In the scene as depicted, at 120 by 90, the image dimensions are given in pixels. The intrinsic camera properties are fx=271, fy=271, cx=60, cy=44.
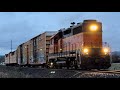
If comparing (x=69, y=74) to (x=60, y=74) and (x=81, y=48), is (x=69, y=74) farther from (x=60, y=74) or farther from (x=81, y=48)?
(x=81, y=48)

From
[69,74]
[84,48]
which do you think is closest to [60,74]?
[69,74]

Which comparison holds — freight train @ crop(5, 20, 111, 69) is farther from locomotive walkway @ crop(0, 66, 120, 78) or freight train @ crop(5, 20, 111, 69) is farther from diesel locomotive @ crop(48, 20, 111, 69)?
locomotive walkway @ crop(0, 66, 120, 78)

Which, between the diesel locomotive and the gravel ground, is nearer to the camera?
the gravel ground

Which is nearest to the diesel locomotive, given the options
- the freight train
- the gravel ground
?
the freight train

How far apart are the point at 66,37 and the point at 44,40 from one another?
25.7 feet

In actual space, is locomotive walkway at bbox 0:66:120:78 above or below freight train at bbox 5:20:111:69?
→ below

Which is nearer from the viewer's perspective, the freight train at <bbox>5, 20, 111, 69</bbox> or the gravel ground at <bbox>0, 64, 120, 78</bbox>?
the gravel ground at <bbox>0, 64, 120, 78</bbox>

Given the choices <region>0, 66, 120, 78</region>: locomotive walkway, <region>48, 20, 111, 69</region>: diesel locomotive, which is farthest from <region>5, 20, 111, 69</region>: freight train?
<region>0, 66, 120, 78</region>: locomotive walkway

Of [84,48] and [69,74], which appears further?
[84,48]

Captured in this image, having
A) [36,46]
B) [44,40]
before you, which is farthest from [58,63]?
[36,46]

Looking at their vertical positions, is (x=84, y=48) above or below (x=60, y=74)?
above

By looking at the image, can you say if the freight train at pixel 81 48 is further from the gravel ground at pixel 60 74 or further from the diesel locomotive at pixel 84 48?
the gravel ground at pixel 60 74

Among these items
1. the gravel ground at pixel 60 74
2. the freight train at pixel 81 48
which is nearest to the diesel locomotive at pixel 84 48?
the freight train at pixel 81 48
